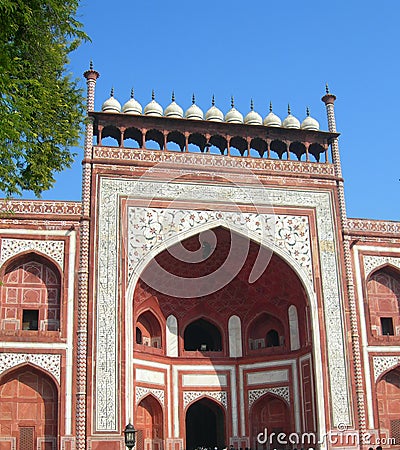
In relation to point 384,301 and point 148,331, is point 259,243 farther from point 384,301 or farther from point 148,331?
point 148,331

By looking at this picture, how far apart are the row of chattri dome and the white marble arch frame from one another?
2.89m

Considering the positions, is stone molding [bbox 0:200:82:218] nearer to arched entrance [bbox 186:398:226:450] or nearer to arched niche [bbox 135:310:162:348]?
arched niche [bbox 135:310:162:348]

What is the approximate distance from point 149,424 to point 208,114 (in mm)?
7707

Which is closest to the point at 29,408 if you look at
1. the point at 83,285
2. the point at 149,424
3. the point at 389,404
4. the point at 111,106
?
the point at 83,285

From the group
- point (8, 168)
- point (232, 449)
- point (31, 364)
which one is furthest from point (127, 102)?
point (8, 168)

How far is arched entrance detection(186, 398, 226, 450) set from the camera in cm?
1817

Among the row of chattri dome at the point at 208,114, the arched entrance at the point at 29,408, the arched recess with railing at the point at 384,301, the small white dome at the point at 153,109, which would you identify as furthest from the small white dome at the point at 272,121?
the arched entrance at the point at 29,408

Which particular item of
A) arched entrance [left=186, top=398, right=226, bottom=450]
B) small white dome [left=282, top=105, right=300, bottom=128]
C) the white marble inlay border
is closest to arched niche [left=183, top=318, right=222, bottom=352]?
arched entrance [left=186, top=398, right=226, bottom=450]

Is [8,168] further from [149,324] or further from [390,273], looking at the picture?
[390,273]

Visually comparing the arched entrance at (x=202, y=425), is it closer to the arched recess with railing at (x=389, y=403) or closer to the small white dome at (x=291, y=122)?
the arched recess with railing at (x=389, y=403)

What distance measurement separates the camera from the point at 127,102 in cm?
1730

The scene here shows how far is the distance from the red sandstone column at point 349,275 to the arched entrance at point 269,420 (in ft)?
6.57

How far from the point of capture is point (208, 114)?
17656mm

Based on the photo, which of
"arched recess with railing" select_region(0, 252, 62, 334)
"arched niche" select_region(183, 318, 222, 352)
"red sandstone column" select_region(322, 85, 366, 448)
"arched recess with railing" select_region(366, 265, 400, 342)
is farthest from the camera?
"arched niche" select_region(183, 318, 222, 352)
